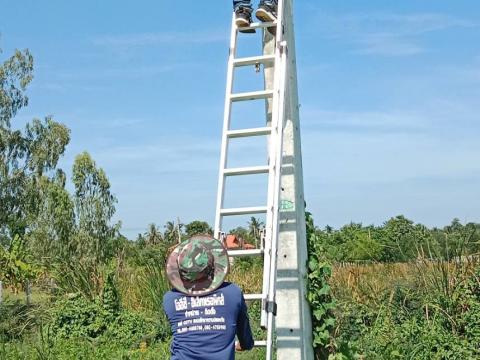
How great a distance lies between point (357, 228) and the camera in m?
54.0

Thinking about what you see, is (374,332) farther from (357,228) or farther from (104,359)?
(357,228)

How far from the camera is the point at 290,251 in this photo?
22.5 feet

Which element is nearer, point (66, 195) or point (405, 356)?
point (405, 356)

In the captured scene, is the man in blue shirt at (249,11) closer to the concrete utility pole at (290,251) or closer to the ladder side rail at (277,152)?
the ladder side rail at (277,152)

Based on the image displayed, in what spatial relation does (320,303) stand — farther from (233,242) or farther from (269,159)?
(269,159)

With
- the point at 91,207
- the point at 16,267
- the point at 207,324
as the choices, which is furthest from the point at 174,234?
the point at 207,324

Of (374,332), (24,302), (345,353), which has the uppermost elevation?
(24,302)

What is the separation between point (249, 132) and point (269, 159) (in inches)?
11.5

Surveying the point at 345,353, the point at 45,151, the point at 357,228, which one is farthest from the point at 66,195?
the point at 345,353

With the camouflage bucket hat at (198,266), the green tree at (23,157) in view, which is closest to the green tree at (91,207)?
the green tree at (23,157)

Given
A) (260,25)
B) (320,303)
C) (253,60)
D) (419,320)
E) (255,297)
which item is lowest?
(255,297)

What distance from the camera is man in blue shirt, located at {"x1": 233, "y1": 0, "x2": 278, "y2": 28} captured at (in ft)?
22.1

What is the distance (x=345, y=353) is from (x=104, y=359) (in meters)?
3.31

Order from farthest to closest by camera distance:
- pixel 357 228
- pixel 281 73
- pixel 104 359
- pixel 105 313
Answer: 1. pixel 357 228
2. pixel 105 313
3. pixel 104 359
4. pixel 281 73
